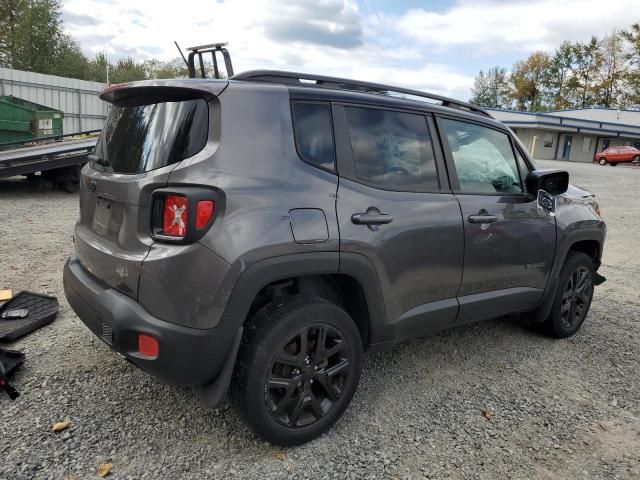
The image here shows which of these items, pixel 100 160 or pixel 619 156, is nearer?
pixel 100 160

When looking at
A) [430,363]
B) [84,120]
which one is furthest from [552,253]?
[84,120]

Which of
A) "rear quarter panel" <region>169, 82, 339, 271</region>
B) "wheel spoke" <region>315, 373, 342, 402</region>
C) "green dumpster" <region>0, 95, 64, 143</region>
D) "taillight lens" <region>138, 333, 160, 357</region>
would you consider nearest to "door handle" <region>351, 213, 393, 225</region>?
"rear quarter panel" <region>169, 82, 339, 271</region>

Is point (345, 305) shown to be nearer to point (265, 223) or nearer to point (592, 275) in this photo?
point (265, 223)

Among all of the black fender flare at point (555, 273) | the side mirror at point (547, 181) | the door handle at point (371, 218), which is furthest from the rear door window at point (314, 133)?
the black fender flare at point (555, 273)

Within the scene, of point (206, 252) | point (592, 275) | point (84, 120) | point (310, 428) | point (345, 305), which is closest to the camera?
point (206, 252)

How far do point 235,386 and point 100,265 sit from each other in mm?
949

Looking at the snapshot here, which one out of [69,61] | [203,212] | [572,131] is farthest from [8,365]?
[572,131]

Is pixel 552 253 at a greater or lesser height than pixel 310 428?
greater

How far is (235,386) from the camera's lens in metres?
2.44

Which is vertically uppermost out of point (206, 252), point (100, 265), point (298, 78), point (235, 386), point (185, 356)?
point (298, 78)

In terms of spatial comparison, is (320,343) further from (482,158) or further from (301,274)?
(482,158)

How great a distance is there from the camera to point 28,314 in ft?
12.8

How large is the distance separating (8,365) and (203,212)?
6.15 ft

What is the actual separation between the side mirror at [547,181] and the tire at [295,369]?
1.92 meters
